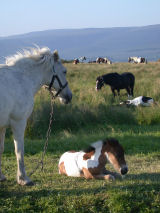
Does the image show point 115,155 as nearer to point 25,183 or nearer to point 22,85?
point 25,183

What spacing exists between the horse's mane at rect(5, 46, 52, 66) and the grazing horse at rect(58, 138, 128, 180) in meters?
1.81

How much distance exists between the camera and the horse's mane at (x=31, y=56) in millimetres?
6332

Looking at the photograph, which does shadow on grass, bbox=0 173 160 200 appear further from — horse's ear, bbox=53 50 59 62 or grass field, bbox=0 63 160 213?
horse's ear, bbox=53 50 59 62

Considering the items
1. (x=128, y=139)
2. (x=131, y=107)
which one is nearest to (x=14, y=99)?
(x=128, y=139)

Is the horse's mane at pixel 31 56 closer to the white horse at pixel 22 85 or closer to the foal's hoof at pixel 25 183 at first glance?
the white horse at pixel 22 85

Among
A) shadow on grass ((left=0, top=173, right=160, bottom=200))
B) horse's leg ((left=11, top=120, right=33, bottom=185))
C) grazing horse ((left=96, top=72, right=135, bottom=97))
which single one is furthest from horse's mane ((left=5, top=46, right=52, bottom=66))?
grazing horse ((left=96, top=72, right=135, bottom=97))

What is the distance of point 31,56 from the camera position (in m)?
6.47

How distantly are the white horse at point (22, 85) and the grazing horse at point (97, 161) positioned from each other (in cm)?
85

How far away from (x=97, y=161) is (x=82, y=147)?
3.50 metres

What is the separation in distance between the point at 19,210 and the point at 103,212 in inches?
46.9

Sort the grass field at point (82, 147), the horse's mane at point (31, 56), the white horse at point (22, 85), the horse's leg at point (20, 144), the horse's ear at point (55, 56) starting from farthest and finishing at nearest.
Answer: the horse's ear at point (55, 56) < the horse's mane at point (31, 56) < the horse's leg at point (20, 144) < the white horse at point (22, 85) < the grass field at point (82, 147)

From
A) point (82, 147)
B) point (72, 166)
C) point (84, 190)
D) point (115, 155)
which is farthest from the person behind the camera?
point (82, 147)

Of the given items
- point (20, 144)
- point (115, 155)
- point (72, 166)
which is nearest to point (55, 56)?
point (20, 144)

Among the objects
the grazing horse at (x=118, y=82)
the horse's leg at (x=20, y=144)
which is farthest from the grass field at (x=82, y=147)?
the grazing horse at (x=118, y=82)
